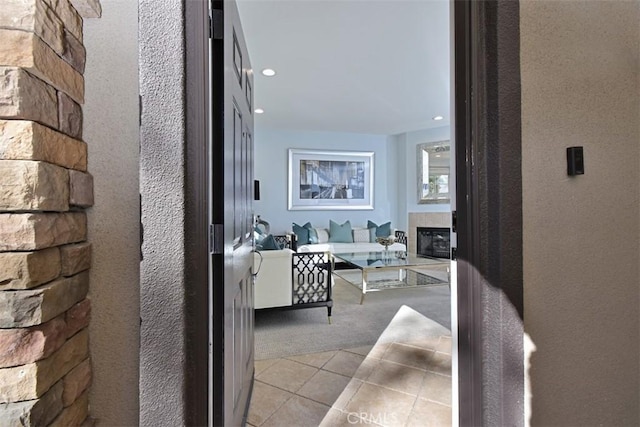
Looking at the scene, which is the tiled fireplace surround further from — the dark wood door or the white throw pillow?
the dark wood door

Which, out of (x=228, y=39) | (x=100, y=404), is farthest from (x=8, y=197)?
(x=228, y=39)

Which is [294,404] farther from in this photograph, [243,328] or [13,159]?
[13,159]

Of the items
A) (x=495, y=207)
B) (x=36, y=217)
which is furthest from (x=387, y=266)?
(x=36, y=217)

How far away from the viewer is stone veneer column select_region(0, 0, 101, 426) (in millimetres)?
681

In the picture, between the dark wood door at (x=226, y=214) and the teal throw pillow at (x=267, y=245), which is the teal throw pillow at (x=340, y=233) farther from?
the dark wood door at (x=226, y=214)

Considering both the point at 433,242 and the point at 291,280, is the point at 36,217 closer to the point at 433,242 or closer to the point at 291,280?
the point at 291,280

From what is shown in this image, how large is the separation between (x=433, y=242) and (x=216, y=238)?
5963 mm

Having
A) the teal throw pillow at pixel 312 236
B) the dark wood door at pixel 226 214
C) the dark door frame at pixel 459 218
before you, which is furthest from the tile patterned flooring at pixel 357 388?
the teal throw pillow at pixel 312 236

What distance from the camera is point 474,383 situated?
1101 mm

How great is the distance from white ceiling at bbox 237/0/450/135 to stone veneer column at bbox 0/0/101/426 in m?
1.93

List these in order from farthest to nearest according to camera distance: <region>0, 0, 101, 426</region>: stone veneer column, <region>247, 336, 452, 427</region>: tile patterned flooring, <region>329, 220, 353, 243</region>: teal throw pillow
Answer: <region>329, 220, 353, 243</region>: teal throw pillow, <region>247, 336, 452, 427</region>: tile patterned flooring, <region>0, 0, 101, 426</region>: stone veneer column

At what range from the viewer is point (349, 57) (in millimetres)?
3191

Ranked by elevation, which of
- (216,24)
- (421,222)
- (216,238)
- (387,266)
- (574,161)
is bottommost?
(387,266)

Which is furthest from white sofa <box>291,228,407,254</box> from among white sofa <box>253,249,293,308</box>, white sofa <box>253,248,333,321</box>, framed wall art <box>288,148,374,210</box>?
white sofa <box>253,249,293,308</box>
